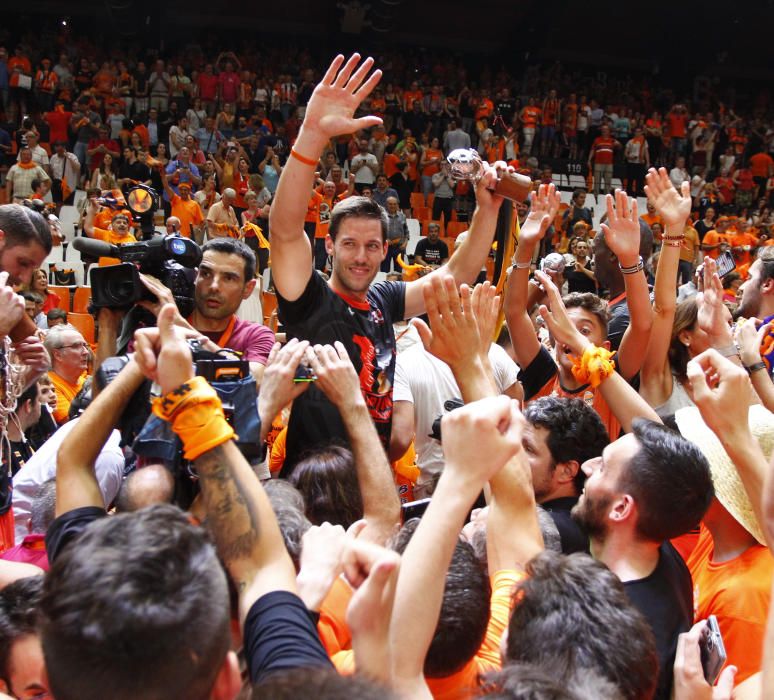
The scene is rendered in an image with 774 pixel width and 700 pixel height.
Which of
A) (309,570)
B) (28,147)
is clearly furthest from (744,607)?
(28,147)

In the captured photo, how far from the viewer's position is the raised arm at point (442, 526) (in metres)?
1.26

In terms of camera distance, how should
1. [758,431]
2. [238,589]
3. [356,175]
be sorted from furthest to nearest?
[356,175], [758,431], [238,589]

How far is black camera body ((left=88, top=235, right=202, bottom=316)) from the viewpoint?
7.52ft

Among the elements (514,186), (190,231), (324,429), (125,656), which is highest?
(514,186)

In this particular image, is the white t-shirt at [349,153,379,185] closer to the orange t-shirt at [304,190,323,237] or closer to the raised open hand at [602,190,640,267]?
the orange t-shirt at [304,190,323,237]

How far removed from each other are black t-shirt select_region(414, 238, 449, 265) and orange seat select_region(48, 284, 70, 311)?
4663mm

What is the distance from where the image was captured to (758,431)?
2.11 m

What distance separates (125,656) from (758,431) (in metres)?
1.67

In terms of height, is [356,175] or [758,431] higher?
[758,431]

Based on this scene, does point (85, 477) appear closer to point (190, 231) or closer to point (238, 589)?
point (238, 589)

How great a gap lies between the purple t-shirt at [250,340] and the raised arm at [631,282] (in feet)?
4.22

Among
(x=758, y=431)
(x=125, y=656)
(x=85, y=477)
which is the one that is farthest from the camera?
(x=758, y=431)

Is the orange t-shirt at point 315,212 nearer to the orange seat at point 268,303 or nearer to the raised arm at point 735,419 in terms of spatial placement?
the orange seat at point 268,303

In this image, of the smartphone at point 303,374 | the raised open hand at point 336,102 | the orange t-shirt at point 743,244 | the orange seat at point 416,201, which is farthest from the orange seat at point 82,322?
the orange t-shirt at point 743,244
